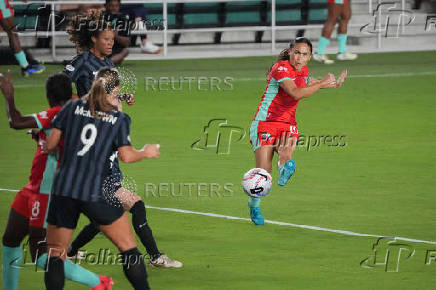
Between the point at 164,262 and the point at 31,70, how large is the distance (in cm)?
1355

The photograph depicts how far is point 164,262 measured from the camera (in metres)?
8.84

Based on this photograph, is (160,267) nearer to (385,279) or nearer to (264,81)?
(385,279)

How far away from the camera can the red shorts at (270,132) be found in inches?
419

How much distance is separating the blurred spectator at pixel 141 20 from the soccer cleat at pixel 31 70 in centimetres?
286

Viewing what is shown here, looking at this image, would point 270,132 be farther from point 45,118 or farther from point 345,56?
point 345,56

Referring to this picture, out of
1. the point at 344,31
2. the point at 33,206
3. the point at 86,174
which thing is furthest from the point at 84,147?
the point at 344,31

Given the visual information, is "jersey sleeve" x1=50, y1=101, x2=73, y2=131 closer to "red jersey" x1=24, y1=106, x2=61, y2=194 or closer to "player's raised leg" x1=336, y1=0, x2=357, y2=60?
"red jersey" x1=24, y1=106, x2=61, y2=194

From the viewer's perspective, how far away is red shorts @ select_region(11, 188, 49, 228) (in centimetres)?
732

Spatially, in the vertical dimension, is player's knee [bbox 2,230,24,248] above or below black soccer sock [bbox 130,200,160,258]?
above

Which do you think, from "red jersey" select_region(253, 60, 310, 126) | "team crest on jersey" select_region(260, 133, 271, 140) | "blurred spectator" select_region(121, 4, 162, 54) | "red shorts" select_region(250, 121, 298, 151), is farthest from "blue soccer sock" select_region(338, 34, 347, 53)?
"team crest on jersey" select_region(260, 133, 271, 140)

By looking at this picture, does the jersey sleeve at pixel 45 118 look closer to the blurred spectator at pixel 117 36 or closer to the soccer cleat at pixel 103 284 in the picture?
the soccer cleat at pixel 103 284

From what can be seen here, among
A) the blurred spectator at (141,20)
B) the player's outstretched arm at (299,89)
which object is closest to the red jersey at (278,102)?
the player's outstretched arm at (299,89)

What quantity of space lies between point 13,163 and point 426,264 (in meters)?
7.00

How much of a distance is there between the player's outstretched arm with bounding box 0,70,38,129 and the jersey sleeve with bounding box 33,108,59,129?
0.03 m
